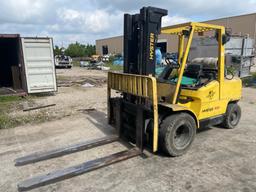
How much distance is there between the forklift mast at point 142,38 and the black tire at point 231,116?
255 centimetres

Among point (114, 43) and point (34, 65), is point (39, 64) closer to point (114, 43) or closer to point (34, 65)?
point (34, 65)

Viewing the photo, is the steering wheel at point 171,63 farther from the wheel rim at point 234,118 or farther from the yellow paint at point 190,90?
the wheel rim at point 234,118

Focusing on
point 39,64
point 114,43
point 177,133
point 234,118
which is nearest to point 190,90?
point 177,133

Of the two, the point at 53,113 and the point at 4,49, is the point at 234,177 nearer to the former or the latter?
the point at 53,113

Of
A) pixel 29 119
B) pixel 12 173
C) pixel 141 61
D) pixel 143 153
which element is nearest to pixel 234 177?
pixel 143 153

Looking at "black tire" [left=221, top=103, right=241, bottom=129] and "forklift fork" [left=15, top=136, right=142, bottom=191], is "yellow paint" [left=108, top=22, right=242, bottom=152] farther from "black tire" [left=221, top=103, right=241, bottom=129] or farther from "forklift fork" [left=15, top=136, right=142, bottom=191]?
"forklift fork" [left=15, top=136, right=142, bottom=191]

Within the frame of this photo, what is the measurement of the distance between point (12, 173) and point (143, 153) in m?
2.37

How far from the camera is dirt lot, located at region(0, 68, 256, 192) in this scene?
3689 millimetres

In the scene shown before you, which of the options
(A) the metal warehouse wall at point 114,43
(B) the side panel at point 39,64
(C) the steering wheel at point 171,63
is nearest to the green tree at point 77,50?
(A) the metal warehouse wall at point 114,43

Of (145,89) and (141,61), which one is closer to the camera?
(145,89)

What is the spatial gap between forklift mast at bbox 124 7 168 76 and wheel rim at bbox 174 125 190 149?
4.08ft

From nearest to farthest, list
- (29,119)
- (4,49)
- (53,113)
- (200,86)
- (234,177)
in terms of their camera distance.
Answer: (234,177) < (200,86) < (29,119) < (53,113) < (4,49)

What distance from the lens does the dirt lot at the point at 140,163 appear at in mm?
3689

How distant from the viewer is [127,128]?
5.14m
